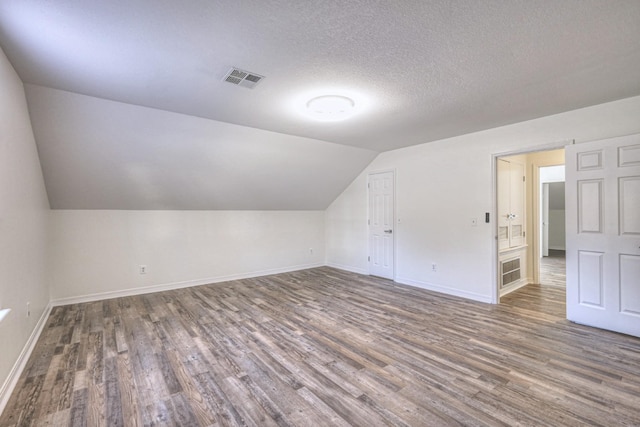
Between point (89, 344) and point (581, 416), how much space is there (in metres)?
3.98

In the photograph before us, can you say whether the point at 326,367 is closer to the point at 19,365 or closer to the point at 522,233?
the point at 19,365

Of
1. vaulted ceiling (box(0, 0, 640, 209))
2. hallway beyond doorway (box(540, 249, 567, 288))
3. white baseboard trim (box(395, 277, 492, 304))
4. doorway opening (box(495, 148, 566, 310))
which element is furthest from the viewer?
hallway beyond doorway (box(540, 249, 567, 288))

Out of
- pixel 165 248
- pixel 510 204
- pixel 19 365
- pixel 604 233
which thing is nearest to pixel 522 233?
pixel 510 204

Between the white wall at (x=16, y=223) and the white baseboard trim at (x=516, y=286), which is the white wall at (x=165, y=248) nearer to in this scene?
the white wall at (x=16, y=223)

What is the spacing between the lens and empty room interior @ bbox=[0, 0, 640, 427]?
6.02ft

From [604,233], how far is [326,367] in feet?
10.5

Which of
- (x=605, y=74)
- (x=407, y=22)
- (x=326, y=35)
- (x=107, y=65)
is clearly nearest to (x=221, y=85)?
(x=107, y=65)

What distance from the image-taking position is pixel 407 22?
1762 mm

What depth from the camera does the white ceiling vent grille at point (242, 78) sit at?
2.39 m

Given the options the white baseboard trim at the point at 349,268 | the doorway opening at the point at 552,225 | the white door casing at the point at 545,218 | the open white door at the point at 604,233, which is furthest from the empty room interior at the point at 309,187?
the white door casing at the point at 545,218

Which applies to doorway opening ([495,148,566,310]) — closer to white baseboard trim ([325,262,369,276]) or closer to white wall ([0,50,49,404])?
white baseboard trim ([325,262,369,276])

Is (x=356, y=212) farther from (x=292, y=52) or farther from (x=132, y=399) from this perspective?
(x=132, y=399)

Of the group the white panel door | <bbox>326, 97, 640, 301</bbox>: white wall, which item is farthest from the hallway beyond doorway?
the white panel door

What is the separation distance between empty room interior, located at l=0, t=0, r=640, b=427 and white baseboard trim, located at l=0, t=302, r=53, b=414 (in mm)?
44
